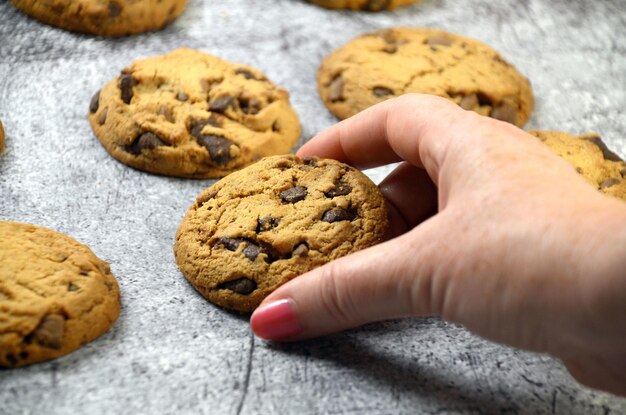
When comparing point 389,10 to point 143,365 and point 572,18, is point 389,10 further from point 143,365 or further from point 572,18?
point 143,365

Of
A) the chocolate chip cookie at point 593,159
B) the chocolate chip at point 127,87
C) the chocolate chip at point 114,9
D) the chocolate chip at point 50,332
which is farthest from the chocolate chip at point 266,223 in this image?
the chocolate chip at point 114,9

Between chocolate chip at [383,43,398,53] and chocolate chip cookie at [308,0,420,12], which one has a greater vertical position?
chocolate chip at [383,43,398,53]

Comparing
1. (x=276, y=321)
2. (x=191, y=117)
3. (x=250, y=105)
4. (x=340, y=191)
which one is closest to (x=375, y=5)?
(x=250, y=105)

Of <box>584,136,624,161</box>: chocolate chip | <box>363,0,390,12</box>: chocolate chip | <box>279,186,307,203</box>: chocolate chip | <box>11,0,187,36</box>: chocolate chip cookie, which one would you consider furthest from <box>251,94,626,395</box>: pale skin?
<box>363,0,390,12</box>: chocolate chip

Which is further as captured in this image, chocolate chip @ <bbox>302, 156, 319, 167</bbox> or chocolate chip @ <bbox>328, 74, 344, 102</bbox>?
chocolate chip @ <bbox>328, 74, 344, 102</bbox>

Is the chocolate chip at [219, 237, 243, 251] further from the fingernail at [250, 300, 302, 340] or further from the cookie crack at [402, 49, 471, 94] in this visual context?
the cookie crack at [402, 49, 471, 94]

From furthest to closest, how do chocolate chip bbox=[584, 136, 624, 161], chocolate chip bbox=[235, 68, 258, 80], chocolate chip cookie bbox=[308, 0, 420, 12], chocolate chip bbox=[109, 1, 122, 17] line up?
chocolate chip cookie bbox=[308, 0, 420, 12] < chocolate chip bbox=[109, 1, 122, 17] < chocolate chip bbox=[235, 68, 258, 80] < chocolate chip bbox=[584, 136, 624, 161]

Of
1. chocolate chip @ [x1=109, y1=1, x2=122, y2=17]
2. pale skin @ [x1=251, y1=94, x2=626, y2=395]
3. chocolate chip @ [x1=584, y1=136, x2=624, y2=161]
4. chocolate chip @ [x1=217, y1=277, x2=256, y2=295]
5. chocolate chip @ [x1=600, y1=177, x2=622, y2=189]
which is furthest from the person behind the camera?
chocolate chip @ [x1=109, y1=1, x2=122, y2=17]
